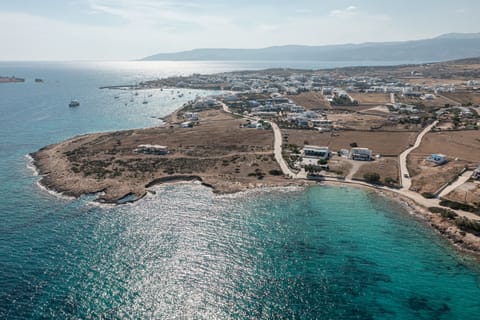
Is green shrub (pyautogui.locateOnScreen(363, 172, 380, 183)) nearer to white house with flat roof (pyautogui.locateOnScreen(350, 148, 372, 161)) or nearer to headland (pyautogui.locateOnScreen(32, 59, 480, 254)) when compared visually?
headland (pyautogui.locateOnScreen(32, 59, 480, 254))

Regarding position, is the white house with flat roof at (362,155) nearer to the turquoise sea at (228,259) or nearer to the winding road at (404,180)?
the winding road at (404,180)

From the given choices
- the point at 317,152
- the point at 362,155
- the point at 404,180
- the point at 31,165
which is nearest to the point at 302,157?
the point at 317,152

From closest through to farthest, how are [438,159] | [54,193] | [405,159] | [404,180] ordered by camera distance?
[54,193] < [404,180] < [438,159] < [405,159]

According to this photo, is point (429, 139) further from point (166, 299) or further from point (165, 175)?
point (166, 299)

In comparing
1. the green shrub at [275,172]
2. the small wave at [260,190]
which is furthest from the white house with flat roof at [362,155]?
the small wave at [260,190]

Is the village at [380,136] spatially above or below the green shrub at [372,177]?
above

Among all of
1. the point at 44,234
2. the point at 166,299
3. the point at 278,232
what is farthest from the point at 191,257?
the point at 44,234

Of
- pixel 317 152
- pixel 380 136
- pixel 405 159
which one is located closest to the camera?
pixel 405 159

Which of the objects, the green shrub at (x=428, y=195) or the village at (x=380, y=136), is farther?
the village at (x=380, y=136)

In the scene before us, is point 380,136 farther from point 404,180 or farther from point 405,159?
point 404,180

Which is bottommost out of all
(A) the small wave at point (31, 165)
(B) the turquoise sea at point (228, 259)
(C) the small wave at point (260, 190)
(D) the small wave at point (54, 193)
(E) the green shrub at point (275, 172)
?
(B) the turquoise sea at point (228, 259)
